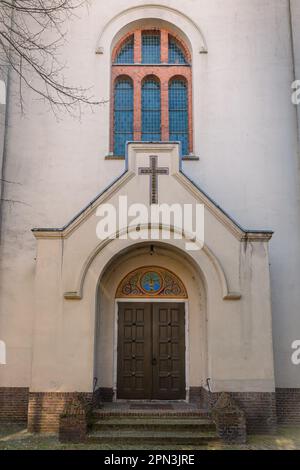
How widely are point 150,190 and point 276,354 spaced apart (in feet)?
17.1

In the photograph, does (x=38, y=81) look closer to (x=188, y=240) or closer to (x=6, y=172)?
(x=6, y=172)

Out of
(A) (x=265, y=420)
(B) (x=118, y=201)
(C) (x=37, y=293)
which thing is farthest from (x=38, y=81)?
(A) (x=265, y=420)

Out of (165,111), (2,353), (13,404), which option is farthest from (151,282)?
(165,111)

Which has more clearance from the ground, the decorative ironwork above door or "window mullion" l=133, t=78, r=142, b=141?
"window mullion" l=133, t=78, r=142, b=141

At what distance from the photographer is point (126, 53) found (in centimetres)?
1414

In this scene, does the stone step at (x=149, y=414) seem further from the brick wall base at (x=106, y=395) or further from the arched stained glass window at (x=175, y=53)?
the arched stained glass window at (x=175, y=53)

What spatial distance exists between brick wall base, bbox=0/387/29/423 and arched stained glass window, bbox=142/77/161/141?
7.55 m

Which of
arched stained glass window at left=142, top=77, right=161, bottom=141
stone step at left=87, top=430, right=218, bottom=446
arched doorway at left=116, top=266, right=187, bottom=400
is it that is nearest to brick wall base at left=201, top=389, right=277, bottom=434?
stone step at left=87, top=430, right=218, bottom=446

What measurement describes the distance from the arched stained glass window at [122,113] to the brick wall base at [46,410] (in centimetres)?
672

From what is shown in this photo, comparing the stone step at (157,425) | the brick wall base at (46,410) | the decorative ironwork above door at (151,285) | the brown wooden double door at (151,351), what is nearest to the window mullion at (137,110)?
the decorative ironwork above door at (151,285)

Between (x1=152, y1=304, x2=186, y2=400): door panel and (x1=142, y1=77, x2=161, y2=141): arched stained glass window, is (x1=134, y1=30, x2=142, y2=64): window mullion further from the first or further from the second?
(x1=152, y1=304, x2=186, y2=400): door panel

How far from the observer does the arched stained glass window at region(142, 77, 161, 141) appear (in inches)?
530

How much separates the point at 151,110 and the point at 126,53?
80.5 inches

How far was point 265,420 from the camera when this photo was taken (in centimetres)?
1026
